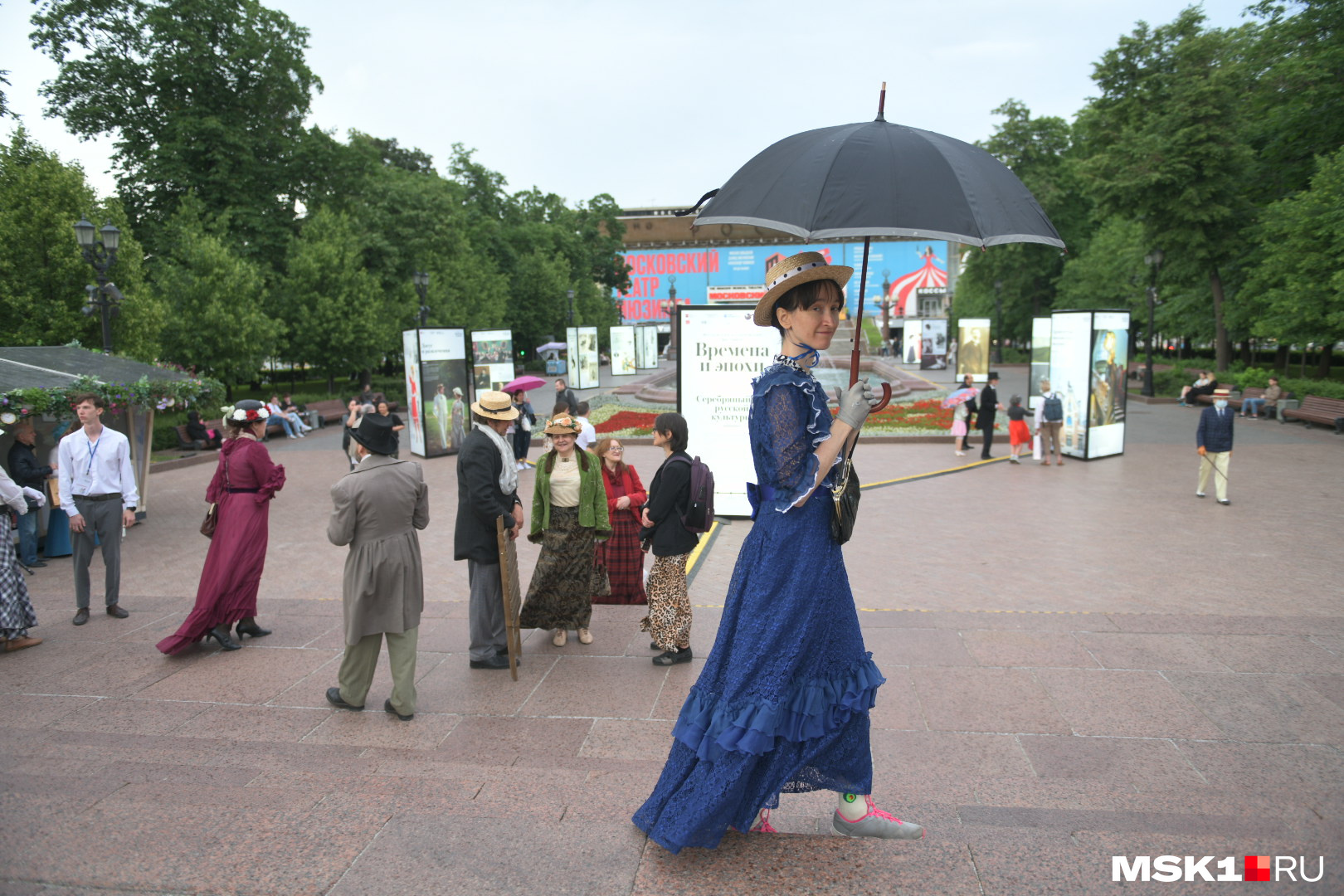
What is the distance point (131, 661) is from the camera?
20.1ft

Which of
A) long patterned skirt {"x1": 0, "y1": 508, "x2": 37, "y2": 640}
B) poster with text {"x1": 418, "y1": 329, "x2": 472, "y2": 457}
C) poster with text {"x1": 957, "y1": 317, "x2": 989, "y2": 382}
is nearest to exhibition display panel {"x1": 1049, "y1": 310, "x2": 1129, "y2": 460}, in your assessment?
poster with text {"x1": 418, "y1": 329, "x2": 472, "y2": 457}

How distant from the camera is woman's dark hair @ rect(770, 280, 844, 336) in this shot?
10.4ft

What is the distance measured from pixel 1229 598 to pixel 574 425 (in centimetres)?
594

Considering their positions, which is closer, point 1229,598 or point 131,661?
point 131,661

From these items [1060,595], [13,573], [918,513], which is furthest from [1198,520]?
[13,573]

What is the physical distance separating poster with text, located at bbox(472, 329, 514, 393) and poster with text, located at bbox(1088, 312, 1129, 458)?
1319cm

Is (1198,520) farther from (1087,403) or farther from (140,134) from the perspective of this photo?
(140,134)

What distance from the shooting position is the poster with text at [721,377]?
10.6m

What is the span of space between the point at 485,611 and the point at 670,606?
1.28 m

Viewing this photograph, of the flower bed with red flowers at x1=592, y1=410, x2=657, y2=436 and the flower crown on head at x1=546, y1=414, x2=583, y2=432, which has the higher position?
the flower crown on head at x1=546, y1=414, x2=583, y2=432

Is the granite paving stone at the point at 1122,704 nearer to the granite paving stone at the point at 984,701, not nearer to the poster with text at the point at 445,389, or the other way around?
the granite paving stone at the point at 984,701

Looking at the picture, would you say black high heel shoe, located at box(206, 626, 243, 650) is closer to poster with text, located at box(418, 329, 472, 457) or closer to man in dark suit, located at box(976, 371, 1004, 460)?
poster with text, located at box(418, 329, 472, 457)

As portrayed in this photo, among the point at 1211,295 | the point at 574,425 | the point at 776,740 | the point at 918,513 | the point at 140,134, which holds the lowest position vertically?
the point at 918,513

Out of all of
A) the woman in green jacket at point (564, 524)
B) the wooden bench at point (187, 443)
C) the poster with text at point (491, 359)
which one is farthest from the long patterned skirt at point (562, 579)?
the wooden bench at point (187, 443)
